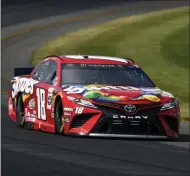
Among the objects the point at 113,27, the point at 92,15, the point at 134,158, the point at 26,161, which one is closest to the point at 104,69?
the point at 134,158

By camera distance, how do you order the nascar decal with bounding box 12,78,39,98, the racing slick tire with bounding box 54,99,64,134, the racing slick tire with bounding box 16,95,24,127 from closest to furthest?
the racing slick tire with bounding box 54,99,64,134, the nascar decal with bounding box 12,78,39,98, the racing slick tire with bounding box 16,95,24,127

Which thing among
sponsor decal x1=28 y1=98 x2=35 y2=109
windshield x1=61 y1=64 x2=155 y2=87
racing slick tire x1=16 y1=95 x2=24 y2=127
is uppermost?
windshield x1=61 y1=64 x2=155 y2=87

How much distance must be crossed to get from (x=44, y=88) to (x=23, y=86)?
1.15 meters

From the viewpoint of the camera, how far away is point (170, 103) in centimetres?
1634

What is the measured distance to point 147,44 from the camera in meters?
39.0

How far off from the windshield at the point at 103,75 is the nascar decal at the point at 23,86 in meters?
0.73

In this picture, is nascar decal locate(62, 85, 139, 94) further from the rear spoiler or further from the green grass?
the green grass

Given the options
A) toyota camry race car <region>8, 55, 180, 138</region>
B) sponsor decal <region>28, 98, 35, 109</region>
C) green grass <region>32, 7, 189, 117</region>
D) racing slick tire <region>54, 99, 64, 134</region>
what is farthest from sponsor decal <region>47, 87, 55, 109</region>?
green grass <region>32, 7, 189, 117</region>

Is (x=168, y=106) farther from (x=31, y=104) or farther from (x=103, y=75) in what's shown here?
(x=31, y=104)

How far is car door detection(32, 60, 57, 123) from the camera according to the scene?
17.0 meters

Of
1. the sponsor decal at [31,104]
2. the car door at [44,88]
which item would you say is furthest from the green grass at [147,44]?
the sponsor decal at [31,104]

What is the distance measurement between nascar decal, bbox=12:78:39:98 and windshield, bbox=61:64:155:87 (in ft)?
2.39

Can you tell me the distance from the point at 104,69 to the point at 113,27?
2576 cm

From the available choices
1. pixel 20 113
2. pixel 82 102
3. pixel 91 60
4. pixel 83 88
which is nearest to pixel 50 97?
pixel 83 88
